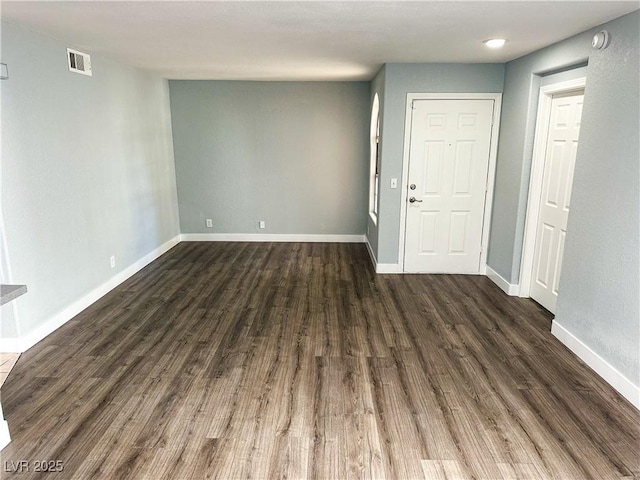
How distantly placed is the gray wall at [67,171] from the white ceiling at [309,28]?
1.10ft

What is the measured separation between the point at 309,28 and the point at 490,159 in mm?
2829

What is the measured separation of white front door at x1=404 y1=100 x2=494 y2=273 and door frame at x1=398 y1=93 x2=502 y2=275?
0.12 feet

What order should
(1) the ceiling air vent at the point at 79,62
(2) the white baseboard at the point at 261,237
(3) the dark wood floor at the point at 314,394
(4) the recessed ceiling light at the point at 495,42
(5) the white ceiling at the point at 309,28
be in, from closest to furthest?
1. (3) the dark wood floor at the point at 314,394
2. (5) the white ceiling at the point at 309,28
3. (4) the recessed ceiling light at the point at 495,42
4. (1) the ceiling air vent at the point at 79,62
5. (2) the white baseboard at the point at 261,237

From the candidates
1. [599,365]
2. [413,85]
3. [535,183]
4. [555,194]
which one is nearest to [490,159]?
[535,183]

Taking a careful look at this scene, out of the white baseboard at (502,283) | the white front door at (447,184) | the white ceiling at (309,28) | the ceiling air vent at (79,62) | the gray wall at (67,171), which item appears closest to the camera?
the white ceiling at (309,28)

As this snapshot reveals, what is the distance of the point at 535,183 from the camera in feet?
13.4

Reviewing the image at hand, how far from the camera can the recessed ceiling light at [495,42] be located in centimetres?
334

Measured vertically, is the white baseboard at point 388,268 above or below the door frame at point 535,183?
below

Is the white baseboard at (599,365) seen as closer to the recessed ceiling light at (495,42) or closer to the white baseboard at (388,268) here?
the white baseboard at (388,268)

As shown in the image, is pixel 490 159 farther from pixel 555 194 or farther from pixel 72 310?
pixel 72 310

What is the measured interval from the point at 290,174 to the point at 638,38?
4.65m

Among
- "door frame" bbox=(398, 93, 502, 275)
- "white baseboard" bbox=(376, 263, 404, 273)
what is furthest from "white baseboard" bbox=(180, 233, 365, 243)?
"door frame" bbox=(398, 93, 502, 275)

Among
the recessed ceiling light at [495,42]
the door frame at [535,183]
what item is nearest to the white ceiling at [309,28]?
the recessed ceiling light at [495,42]

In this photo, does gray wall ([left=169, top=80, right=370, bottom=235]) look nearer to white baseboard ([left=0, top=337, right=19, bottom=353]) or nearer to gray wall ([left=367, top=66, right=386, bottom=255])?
gray wall ([left=367, top=66, right=386, bottom=255])
